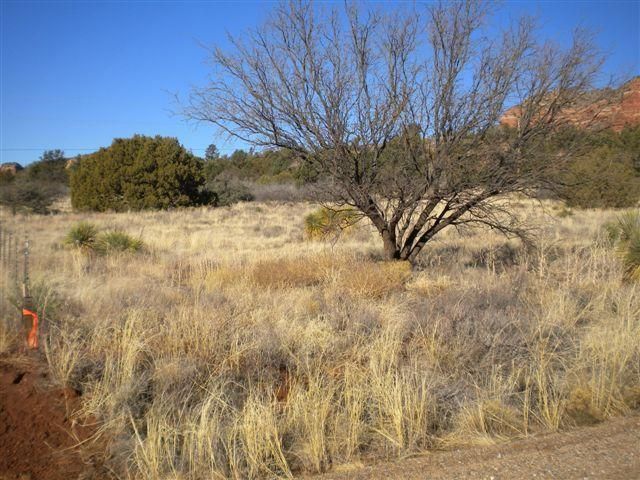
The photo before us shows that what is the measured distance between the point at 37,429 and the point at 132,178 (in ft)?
105

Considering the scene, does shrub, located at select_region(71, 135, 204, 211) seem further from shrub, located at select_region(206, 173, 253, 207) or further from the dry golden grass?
the dry golden grass

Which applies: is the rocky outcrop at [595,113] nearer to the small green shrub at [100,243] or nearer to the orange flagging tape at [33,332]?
the orange flagging tape at [33,332]

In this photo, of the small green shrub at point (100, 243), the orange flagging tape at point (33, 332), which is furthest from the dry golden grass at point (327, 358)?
the small green shrub at point (100, 243)

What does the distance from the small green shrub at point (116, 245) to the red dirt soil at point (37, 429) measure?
9.10 metres

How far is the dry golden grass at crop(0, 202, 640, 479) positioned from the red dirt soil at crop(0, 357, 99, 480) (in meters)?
0.21

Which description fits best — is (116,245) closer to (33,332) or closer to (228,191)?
(33,332)

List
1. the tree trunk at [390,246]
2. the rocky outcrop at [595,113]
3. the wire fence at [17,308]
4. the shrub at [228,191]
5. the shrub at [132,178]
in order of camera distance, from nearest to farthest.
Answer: the wire fence at [17,308] < the rocky outcrop at [595,113] < the tree trunk at [390,246] < the shrub at [132,178] < the shrub at [228,191]

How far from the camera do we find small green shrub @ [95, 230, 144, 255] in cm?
1412

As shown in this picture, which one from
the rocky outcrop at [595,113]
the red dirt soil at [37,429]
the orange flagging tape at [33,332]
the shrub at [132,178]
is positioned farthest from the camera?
the shrub at [132,178]

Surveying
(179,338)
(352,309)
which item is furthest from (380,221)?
(179,338)

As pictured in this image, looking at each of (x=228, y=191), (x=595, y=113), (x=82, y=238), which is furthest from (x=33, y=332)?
(x=228, y=191)

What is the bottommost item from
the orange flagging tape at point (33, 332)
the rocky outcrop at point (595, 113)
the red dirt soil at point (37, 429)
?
the red dirt soil at point (37, 429)

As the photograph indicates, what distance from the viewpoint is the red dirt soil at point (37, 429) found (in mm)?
3932

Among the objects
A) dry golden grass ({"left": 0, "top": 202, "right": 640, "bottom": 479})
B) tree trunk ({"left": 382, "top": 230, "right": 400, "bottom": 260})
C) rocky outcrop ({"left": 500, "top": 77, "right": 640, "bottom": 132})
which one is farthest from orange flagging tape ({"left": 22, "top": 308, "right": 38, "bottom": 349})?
rocky outcrop ({"left": 500, "top": 77, "right": 640, "bottom": 132})
